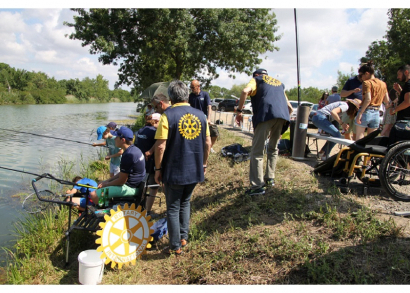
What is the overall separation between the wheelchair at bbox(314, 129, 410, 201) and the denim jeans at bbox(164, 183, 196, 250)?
2.19m

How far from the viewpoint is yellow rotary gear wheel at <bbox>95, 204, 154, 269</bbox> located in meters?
3.53

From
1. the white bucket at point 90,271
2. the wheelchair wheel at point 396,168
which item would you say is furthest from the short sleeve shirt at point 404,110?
the white bucket at point 90,271

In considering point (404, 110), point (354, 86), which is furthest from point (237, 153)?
point (404, 110)

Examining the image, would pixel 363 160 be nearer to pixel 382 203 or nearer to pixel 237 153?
pixel 382 203

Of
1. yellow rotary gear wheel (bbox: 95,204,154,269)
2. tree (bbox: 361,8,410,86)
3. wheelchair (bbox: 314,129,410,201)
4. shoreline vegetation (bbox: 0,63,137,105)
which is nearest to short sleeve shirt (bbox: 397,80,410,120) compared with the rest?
wheelchair (bbox: 314,129,410,201)

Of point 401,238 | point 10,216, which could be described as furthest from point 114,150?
point 401,238

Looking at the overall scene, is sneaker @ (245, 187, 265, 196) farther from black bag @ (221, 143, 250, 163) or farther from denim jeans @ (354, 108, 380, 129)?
denim jeans @ (354, 108, 380, 129)

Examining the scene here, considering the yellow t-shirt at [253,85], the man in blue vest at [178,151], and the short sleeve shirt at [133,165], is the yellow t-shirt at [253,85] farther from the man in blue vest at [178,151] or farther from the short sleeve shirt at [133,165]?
the short sleeve shirt at [133,165]

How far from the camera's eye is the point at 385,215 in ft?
11.6

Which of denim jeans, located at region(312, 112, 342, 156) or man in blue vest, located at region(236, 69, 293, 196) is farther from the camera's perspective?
denim jeans, located at region(312, 112, 342, 156)

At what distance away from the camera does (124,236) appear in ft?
12.1

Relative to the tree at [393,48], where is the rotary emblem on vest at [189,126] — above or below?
below

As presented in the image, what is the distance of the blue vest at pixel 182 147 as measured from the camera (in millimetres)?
3404

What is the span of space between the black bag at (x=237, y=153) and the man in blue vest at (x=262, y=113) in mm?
2271
